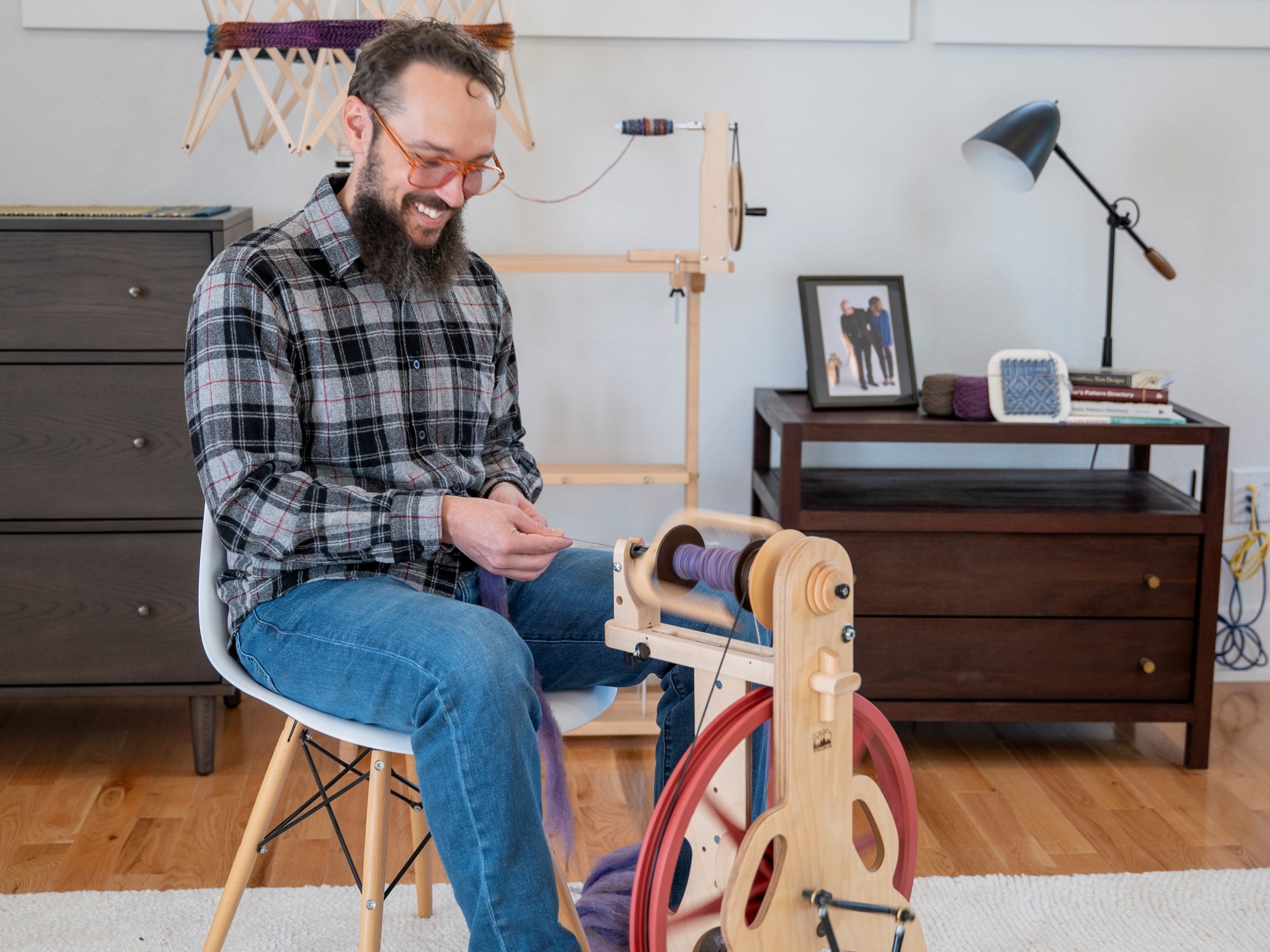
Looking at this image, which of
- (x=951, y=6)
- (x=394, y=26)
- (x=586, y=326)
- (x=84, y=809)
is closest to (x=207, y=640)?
(x=394, y=26)

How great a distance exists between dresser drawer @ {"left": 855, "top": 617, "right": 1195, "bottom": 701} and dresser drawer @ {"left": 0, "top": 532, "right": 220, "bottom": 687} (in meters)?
1.13

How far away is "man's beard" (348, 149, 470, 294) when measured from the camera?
1392 millimetres

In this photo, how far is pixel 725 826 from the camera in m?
1.16

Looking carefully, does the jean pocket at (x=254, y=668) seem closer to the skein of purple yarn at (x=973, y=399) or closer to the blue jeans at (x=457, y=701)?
the blue jeans at (x=457, y=701)

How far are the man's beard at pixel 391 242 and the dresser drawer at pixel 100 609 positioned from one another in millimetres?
861

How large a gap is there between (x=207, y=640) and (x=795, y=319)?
56.7 inches

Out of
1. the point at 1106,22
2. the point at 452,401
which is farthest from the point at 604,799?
A: the point at 1106,22

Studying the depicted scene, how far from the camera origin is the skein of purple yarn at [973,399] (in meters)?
2.12

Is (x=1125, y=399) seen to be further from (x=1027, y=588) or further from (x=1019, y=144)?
(x=1019, y=144)

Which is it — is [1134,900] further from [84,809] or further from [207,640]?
[84,809]

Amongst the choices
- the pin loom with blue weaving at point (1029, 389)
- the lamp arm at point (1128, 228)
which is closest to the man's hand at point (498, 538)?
the pin loom with blue weaving at point (1029, 389)

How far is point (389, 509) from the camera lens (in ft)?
4.28

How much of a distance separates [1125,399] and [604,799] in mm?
1099

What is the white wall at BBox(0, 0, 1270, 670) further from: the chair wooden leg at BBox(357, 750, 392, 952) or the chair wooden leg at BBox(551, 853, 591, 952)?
the chair wooden leg at BBox(551, 853, 591, 952)
